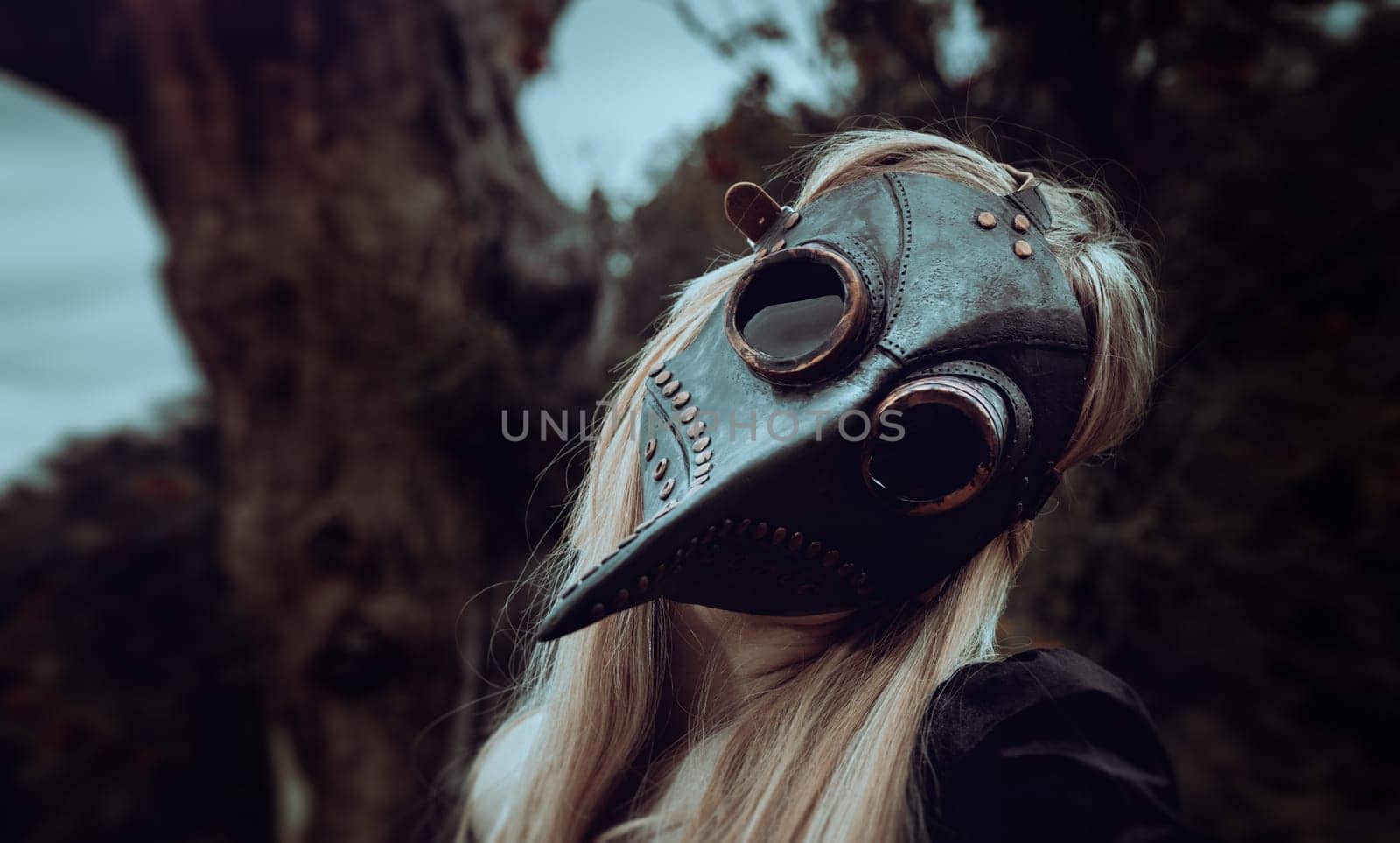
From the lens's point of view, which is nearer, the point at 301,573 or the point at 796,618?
the point at 796,618

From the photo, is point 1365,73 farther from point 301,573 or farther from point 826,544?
point 301,573

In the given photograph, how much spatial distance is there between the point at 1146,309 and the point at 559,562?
3.40ft

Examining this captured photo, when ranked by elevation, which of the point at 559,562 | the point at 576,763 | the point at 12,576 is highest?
the point at 12,576

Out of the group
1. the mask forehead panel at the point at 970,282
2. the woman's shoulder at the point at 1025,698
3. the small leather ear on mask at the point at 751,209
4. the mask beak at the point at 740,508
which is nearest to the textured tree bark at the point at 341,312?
the small leather ear on mask at the point at 751,209

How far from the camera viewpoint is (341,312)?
2.90 metres

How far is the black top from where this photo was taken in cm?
86

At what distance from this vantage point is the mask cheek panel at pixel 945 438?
105cm

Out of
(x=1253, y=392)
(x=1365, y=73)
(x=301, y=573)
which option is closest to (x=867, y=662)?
(x=301, y=573)

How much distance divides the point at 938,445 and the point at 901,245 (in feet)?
0.85

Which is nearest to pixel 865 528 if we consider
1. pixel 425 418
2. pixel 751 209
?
pixel 751 209

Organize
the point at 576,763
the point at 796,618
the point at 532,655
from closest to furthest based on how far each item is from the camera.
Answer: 1. the point at 796,618
2. the point at 576,763
3. the point at 532,655

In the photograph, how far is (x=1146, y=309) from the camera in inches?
50.7

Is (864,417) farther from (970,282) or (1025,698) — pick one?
(1025,698)

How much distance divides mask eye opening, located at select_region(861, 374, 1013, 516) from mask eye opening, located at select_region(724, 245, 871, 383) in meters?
0.09
